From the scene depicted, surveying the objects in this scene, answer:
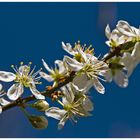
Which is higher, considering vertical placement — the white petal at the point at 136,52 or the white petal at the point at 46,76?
the white petal at the point at 46,76

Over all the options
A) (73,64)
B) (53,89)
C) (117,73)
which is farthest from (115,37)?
(53,89)

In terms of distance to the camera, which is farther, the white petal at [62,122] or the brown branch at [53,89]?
the white petal at [62,122]

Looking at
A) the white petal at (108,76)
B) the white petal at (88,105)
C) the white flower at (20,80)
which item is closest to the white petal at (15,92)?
the white flower at (20,80)

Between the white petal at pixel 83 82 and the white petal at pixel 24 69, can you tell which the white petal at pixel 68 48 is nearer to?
the white petal at pixel 83 82

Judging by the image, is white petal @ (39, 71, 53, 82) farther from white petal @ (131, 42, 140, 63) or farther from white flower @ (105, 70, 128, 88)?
white petal @ (131, 42, 140, 63)

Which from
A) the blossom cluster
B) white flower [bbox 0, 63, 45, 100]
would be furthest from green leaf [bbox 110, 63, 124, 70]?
white flower [bbox 0, 63, 45, 100]

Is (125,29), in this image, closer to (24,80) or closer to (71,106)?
(71,106)

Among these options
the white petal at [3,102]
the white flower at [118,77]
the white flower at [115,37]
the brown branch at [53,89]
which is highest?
the white petal at [3,102]
